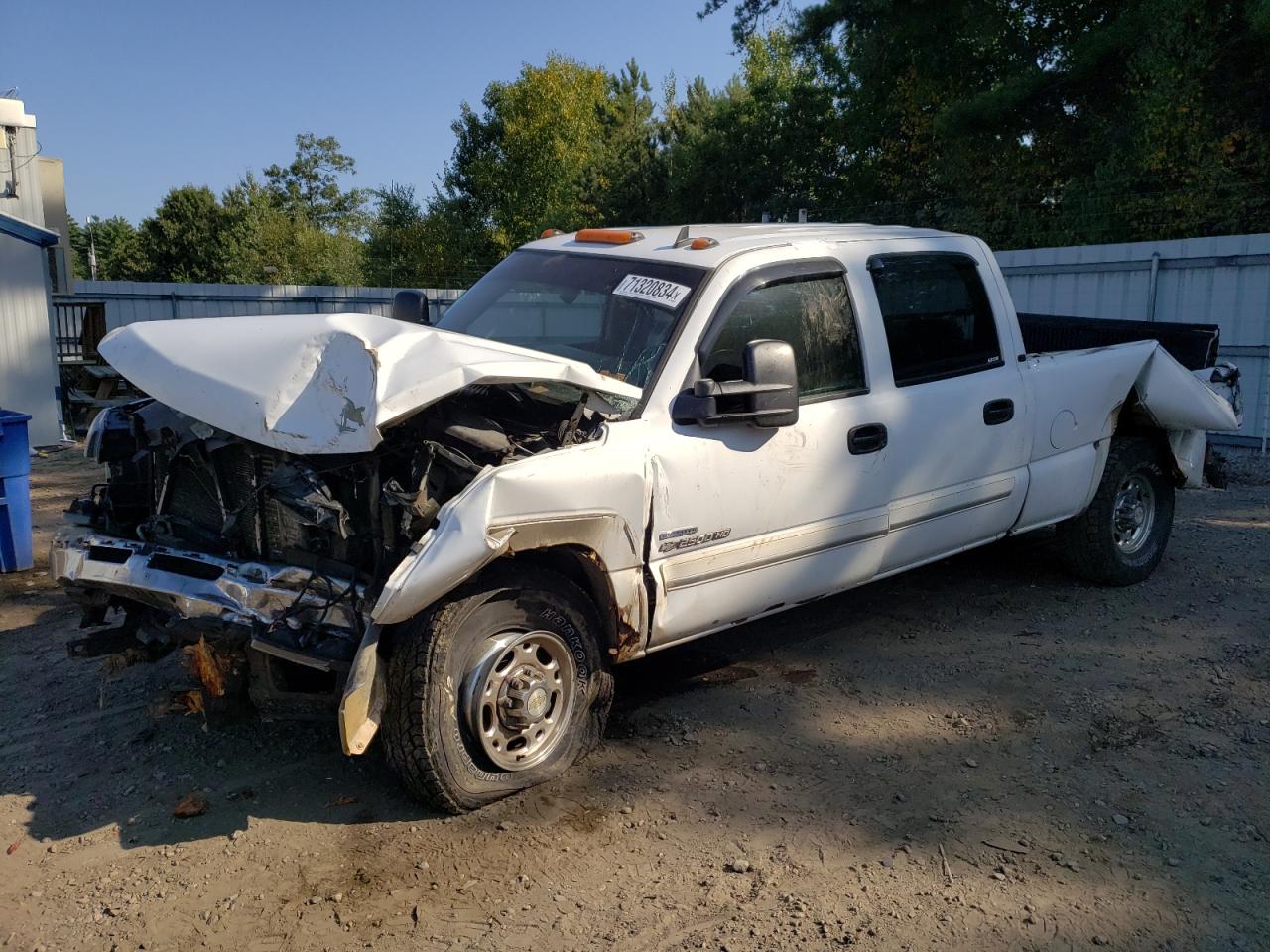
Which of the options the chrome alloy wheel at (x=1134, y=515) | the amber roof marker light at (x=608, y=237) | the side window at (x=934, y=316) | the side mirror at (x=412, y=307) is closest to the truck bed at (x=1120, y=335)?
the chrome alloy wheel at (x=1134, y=515)

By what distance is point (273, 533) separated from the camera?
12.3ft

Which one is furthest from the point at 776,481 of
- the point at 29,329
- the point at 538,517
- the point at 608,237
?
the point at 29,329

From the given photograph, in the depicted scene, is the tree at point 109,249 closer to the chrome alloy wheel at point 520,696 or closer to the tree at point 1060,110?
the tree at point 1060,110

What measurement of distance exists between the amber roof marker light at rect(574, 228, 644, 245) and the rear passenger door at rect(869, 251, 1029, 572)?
3.70 ft

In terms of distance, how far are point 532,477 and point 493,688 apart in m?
0.76

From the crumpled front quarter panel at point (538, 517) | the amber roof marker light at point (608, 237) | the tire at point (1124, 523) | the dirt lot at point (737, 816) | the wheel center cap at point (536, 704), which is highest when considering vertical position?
the amber roof marker light at point (608, 237)

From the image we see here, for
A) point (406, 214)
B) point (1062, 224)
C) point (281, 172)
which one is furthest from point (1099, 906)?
point (281, 172)

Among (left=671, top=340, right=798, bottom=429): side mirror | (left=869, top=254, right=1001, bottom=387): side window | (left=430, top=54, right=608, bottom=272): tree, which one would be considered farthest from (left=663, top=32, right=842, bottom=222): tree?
(left=671, top=340, right=798, bottom=429): side mirror

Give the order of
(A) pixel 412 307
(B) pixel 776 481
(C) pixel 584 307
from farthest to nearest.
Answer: (A) pixel 412 307 → (C) pixel 584 307 → (B) pixel 776 481

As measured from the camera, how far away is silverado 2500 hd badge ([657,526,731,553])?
12.8ft

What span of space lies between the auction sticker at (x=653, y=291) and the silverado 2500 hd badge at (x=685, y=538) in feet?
3.01

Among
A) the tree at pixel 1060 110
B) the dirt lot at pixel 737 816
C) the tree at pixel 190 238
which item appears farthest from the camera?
the tree at pixel 190 238

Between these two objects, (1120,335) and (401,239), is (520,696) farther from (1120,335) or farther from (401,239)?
(401,239)

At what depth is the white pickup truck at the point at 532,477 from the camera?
135 inches
